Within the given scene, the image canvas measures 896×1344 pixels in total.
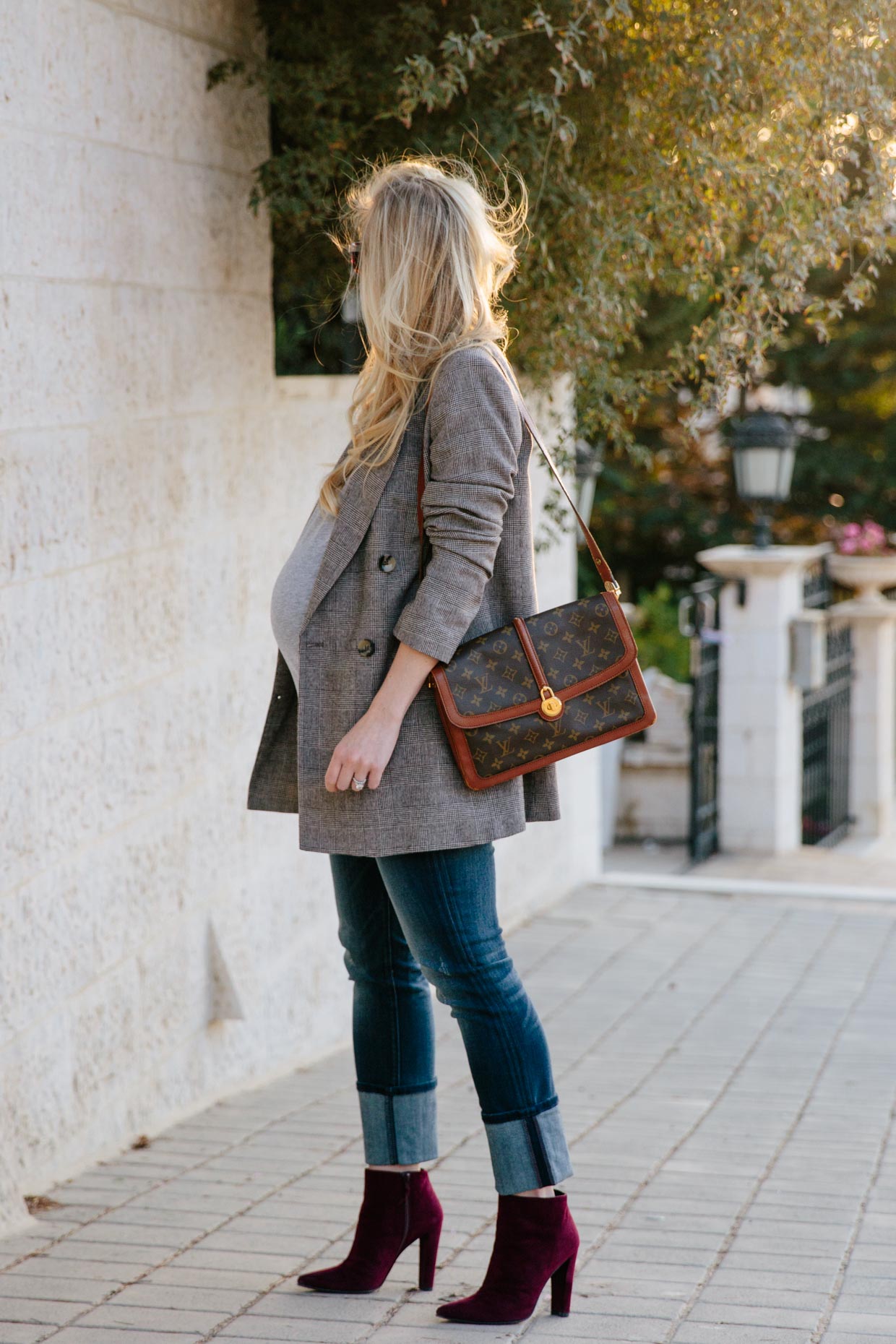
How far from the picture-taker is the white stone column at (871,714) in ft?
41.0

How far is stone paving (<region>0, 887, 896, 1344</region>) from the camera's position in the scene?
2.65 metres

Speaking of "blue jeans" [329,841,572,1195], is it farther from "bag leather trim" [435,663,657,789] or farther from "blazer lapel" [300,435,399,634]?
"blazer lapel" [300,435,399,634]

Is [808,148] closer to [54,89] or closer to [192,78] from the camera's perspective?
[192,78]

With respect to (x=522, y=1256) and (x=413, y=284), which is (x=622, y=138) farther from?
(x=522, y=1256)

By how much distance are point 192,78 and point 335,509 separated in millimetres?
1912

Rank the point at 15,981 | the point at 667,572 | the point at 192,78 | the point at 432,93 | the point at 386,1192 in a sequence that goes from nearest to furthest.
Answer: the point at 386,1192 → the point at 15,981 → the point at 432,93 → the point at 192,78 → the point at 667,572

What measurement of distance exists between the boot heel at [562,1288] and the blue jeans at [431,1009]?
0.59ft

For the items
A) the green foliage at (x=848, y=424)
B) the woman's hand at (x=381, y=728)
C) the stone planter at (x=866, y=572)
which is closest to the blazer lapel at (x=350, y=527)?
the woman's hand at (x=381, y=728)

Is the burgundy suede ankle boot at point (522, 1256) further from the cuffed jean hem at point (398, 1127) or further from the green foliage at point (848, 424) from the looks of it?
the green foliage at point (848, 424)

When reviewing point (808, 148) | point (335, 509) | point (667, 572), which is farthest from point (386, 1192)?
point (667, 572)

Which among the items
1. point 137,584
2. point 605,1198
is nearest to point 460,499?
point 137,584

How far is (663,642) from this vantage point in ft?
43.1

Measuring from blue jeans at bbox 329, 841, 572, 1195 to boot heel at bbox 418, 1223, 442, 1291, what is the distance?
14 centimetres

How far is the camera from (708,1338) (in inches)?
100
